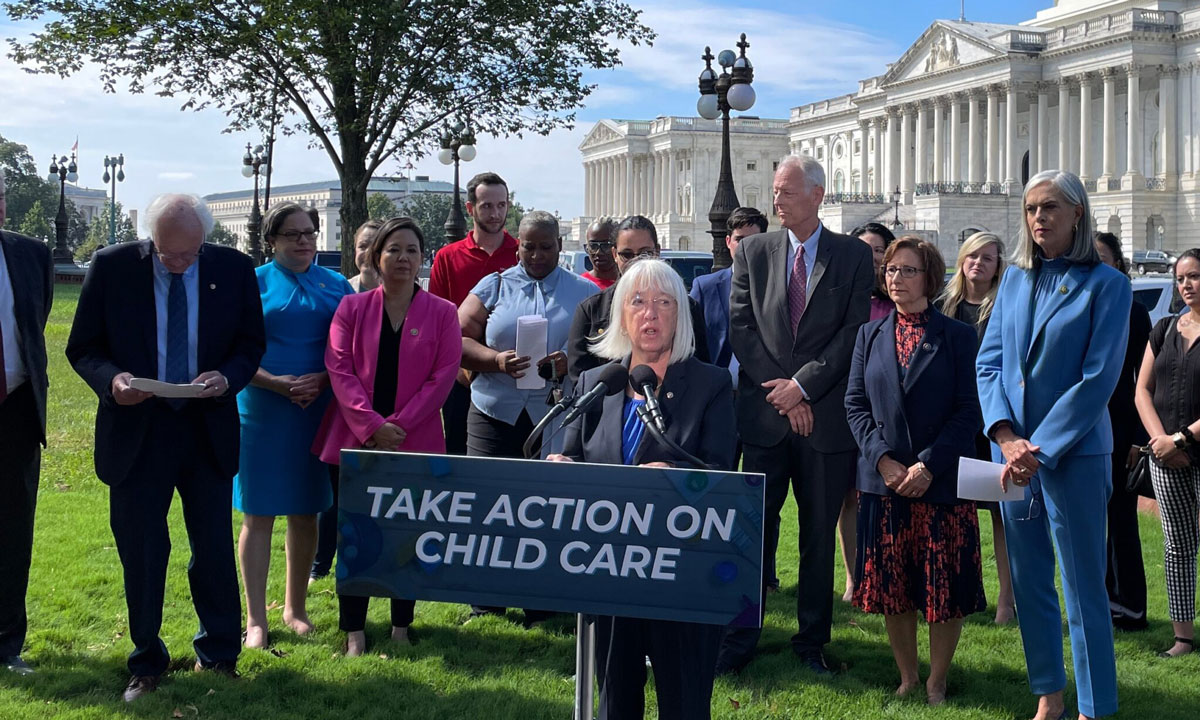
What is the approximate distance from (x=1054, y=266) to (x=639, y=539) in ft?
9.36

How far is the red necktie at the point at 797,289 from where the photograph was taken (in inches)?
234

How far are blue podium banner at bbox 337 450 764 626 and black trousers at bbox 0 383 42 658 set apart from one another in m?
3.32

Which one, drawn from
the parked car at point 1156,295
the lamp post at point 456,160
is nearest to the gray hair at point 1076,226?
the parked car at point 1156,295

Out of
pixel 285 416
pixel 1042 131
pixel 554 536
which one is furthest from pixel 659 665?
pixel 1042 131

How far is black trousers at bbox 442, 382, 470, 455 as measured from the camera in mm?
8047

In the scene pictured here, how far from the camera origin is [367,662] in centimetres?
605

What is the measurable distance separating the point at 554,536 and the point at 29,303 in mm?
3925

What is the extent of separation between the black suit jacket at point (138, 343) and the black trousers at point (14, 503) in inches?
22.7

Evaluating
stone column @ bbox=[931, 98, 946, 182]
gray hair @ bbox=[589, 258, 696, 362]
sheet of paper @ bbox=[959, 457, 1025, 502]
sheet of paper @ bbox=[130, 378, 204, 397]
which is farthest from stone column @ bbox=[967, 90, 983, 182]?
gray hair @ bbox=[589, 258, 696, 362]

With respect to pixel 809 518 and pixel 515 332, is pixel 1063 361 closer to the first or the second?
pixel 809 518

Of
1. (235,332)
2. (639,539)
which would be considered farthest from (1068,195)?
(235,332)

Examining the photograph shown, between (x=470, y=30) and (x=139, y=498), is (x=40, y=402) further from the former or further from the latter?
(x=470, y=30)

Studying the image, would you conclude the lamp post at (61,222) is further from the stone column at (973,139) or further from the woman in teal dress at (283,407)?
the stone column at (973,139)

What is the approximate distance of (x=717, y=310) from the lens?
7000 millimetres
